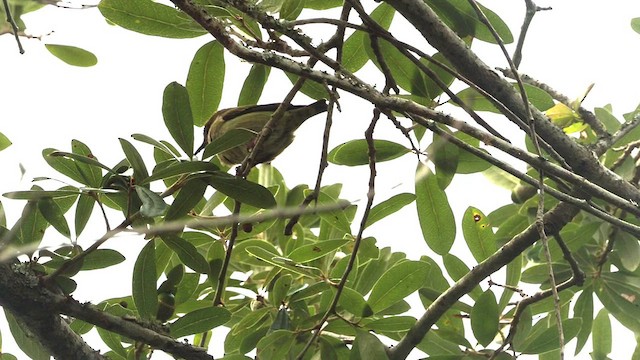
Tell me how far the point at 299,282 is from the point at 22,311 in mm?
662

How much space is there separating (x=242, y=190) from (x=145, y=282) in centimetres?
25

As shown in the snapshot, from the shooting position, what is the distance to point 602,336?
180cm

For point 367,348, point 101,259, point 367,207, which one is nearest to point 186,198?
point 101,259

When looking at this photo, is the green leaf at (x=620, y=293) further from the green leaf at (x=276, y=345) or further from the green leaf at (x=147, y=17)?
the green leaf at (x=147, y=17)

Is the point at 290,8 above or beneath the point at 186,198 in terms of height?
above

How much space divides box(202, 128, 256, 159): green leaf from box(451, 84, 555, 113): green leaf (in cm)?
46

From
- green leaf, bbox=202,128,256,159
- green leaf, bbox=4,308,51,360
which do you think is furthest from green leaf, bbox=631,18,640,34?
green leaf, bbox=4,308,51,360

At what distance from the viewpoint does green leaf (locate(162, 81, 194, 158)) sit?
4.33ft

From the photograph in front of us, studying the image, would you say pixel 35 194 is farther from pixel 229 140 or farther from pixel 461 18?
pixel 461 18

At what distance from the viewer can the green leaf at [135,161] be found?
1182 mm

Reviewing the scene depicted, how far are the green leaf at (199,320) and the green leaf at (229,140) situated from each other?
29 centimetres

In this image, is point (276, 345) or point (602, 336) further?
point (602, 336)

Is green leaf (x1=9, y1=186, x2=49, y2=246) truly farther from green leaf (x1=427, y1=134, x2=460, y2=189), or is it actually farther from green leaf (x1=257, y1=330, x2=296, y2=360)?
green leaf (x1=427, y1=134, x2=460, y2=189)

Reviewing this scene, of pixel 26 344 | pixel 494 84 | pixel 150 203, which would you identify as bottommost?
pixel 26 344
